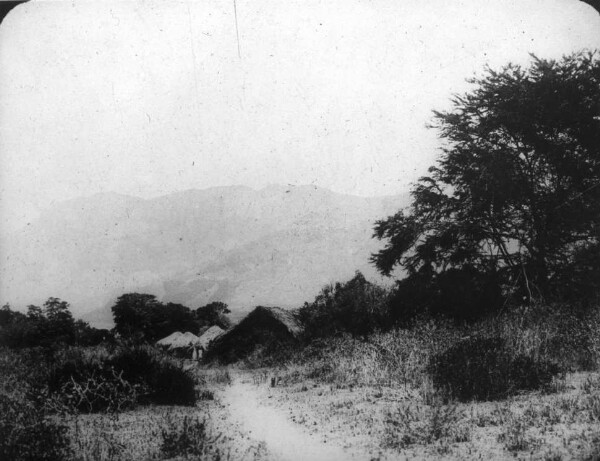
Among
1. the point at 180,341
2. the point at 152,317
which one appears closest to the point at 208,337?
the point at 180,341

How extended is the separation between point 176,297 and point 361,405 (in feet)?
401

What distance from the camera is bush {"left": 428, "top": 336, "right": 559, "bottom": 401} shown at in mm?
7105

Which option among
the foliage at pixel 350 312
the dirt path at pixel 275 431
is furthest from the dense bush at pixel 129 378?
the foliage at pixel 350 312

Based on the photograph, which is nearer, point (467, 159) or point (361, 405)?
point (361, 405)

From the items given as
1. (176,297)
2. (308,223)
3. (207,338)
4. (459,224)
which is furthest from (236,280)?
(459,224)

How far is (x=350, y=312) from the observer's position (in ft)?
56.6

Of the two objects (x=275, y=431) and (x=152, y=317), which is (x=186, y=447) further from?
(x=152, y=317)

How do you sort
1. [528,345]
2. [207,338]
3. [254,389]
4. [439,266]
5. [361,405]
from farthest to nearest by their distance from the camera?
[207,338] → [439,266] → [254,389] → [528,345] → [361,405]

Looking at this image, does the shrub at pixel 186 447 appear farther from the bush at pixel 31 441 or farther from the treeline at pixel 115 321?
the treeline at pixel 115 321

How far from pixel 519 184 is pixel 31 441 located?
1581 centimetres

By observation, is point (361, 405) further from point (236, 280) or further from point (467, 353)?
point (236, 280)

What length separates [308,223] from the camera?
180625 millimetres

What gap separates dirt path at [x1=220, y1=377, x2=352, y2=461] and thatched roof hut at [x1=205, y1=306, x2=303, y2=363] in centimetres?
741

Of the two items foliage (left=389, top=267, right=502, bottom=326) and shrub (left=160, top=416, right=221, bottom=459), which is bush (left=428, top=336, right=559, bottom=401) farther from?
foliage (left=389, top=267, right=502, bottom=326)
